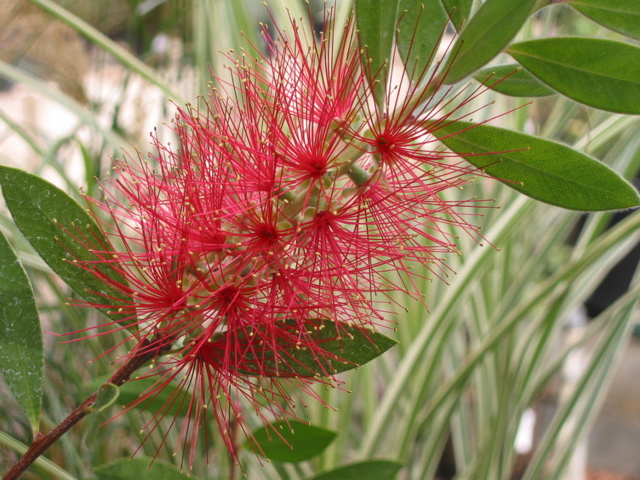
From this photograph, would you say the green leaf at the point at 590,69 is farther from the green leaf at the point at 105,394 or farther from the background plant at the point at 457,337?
the green leaf at the point at 105,394

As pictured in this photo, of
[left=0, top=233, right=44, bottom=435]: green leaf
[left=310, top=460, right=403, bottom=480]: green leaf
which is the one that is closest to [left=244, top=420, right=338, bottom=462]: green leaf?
[left=310, top=460, right=403, bottom=480]: green leaf

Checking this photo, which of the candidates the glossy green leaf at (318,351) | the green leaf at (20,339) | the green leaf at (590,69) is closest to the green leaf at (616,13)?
the green leaf at (590,69)

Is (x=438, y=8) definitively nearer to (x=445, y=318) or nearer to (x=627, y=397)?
(x=445, y=318)

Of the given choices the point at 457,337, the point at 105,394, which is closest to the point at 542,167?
the point at 105,394

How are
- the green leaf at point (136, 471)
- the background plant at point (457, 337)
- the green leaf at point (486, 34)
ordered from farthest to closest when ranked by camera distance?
1. the background plant at point (457, 337)
2. the green leaf at point (136, 471)
3. the green leaf at point (486, 34)

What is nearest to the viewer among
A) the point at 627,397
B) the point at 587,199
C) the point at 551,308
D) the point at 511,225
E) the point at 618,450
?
the point at 587,199

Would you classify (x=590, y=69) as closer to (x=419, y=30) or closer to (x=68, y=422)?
(x=419, y=30)

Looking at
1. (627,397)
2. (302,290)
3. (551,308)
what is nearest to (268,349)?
(302,290)

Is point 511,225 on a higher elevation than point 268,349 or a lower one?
higher
